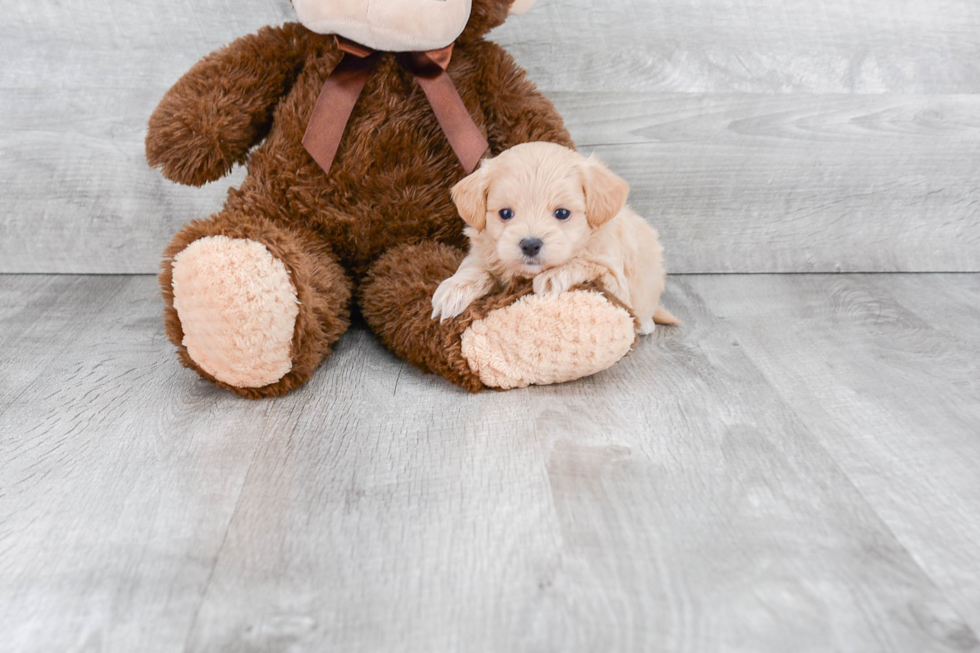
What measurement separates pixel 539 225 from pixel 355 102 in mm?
357

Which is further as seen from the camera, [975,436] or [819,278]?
[819,278]

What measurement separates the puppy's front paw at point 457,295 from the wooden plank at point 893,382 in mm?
422

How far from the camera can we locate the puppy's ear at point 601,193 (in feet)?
3.21

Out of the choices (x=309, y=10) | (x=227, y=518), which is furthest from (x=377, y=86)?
(x=227, y=518)

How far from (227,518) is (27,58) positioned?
1.08 m

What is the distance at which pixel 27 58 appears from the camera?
1.43m

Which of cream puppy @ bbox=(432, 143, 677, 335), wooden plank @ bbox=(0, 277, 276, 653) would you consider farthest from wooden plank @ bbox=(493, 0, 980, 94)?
wooden plank @ bbox=(0, 277, 276, 653)

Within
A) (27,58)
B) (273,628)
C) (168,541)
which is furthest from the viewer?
(27,58)

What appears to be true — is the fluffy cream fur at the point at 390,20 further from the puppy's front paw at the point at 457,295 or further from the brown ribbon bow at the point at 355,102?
the puppy's front paw at the point at 457,295

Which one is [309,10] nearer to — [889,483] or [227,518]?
[227,518]

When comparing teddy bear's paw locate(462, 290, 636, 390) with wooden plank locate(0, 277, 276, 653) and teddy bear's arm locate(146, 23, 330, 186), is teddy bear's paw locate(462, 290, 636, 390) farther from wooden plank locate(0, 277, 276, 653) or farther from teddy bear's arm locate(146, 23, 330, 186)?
teddy bear's arm locate(146, 23, 330, 186)

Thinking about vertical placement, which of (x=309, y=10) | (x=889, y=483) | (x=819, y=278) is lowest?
(x=819, y=278)

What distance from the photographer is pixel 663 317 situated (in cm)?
129

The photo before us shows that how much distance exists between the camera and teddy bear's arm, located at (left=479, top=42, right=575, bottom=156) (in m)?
1.17
